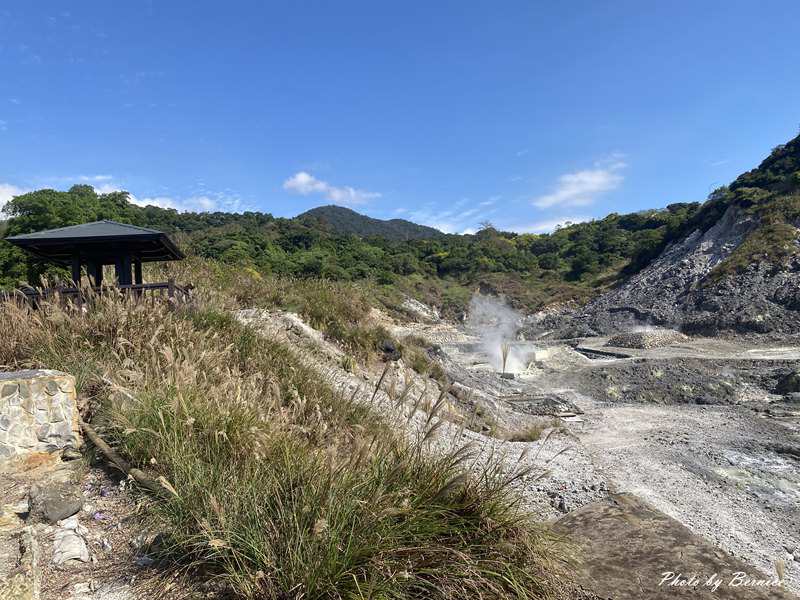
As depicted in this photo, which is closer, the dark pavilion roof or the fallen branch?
the fallen branch

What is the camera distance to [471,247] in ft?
218

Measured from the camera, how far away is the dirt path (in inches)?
215

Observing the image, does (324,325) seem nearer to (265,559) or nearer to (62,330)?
(62,330)

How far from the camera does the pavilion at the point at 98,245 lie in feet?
23.6

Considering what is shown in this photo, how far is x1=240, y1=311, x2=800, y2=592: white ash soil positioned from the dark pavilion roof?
7.04ft

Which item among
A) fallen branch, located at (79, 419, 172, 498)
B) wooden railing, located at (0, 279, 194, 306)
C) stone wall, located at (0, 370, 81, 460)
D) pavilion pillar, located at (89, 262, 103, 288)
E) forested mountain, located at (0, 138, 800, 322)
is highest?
forested mountain, located at (0, 138, 800, 322)

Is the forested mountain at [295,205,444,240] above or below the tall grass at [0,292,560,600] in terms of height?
above

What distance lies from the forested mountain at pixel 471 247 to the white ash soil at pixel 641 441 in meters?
12.8

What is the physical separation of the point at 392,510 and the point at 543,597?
0.97m

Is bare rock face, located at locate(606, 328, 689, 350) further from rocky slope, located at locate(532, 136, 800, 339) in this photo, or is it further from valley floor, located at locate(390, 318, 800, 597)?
valley floor, located at locate(390, 318, 800, 597)

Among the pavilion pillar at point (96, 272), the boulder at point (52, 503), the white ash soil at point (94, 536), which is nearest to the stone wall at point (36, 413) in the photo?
the white ash soil at point (94, 536)

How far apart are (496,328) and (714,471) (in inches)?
1132

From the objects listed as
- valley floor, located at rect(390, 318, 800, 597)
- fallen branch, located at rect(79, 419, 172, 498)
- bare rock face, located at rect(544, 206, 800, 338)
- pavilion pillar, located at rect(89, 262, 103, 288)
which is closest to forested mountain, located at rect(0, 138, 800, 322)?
bare rock face, located at rect(544, 206, 800, 338)

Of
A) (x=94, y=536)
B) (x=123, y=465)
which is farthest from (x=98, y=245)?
(x=94, y=536)
